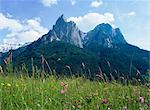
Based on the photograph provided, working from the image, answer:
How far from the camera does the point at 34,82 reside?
20.9 feet

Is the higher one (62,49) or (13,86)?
(62,49)

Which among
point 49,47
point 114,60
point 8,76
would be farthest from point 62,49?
point 8,76

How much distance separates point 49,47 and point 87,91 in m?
141

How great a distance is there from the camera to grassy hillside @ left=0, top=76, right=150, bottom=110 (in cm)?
496

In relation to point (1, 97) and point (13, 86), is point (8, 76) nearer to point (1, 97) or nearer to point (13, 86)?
point (13, 86)

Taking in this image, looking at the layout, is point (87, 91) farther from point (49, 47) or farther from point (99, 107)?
point (49, 47)

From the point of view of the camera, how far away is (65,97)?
5.61 meters

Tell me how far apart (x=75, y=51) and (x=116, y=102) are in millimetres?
136115

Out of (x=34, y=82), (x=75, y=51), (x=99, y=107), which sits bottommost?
(x=99, y=107)

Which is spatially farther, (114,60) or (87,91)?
(114,60)

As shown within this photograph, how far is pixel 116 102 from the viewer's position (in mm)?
5777

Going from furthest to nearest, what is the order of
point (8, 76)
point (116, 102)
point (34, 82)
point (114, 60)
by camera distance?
point (114, 60), point (8, 76), point (34, 82), point (116, 102)

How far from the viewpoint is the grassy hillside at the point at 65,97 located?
4961 mm

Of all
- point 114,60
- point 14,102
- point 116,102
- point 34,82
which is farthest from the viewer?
point 114,60
